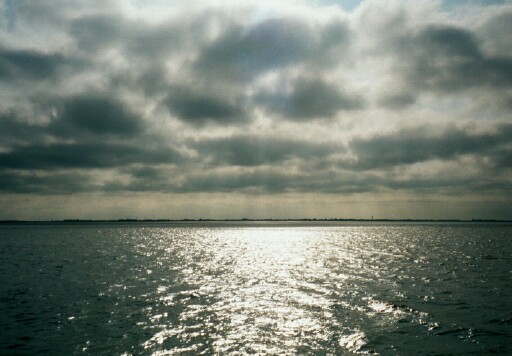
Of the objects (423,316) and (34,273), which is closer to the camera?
(423,316)

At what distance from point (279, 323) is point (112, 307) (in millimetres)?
14707

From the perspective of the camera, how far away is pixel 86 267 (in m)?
58.0

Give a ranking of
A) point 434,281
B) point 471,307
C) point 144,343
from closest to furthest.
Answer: point 144,343
point 471,307
point 434,281

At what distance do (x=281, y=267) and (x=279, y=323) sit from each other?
34281 millimetres

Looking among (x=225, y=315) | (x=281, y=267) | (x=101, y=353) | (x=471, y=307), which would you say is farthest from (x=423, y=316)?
(x=281, y=267)

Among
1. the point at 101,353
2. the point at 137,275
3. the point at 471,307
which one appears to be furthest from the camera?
the point at 137,275

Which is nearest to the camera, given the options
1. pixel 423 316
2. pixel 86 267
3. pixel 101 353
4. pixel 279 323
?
pixel 101 353

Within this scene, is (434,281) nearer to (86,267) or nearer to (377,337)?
(377,337)

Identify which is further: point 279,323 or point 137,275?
point 137,275

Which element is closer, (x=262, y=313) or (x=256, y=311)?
(x=262, y=313)

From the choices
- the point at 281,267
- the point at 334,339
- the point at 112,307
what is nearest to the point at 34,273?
the point at 112,307

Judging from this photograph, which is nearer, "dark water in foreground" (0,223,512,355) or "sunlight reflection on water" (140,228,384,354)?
"dark water in foreground" (0,223,512,355)

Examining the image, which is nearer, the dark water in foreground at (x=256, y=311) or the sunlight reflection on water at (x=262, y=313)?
the dark water in foreground at (x=256, y=311)

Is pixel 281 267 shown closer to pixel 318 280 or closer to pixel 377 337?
pixel 318 280
